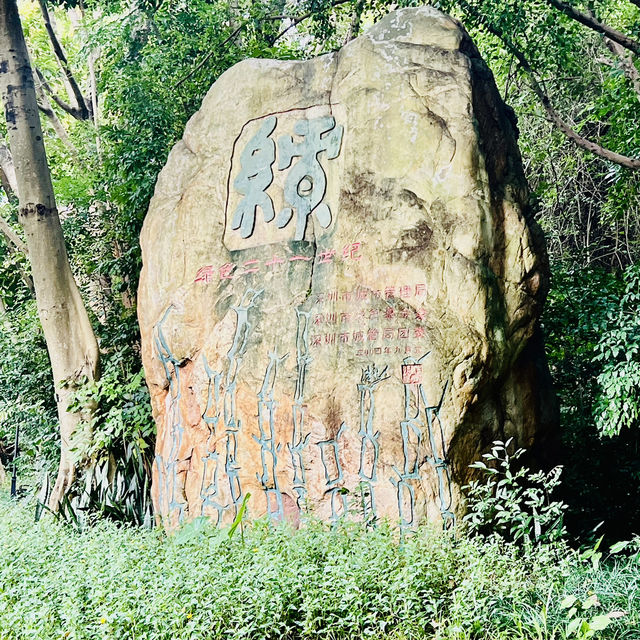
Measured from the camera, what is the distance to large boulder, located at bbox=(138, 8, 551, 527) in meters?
4.21

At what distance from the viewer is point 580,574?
3.66 metres

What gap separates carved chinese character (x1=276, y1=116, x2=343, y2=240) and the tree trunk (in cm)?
211

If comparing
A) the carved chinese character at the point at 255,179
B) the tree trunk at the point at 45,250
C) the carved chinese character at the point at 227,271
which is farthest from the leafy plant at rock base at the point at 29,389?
the carved chinese character at the point at 255,179

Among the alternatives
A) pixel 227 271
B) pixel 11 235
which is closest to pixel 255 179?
pixel 227 271

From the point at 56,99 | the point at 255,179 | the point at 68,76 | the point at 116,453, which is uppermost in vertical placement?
the point at 68,76

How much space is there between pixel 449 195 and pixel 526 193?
65cm

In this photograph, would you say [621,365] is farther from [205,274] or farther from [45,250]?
[45,250]

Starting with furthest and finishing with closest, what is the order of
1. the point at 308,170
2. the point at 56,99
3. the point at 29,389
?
the point at 56,99 → the point at 29,389 → the point at 308,170

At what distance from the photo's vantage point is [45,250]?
19.8ft

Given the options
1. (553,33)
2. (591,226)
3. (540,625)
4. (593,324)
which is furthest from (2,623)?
(591,226)

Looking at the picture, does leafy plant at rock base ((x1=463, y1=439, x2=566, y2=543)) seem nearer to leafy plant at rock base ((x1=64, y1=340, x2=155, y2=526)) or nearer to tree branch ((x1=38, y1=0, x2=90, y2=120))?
leafy plant at rock base ((x1=64, y1=340, x2=155, y2=526))

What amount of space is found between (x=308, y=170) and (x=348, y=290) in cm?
91

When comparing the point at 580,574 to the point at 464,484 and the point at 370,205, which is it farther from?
the point at 370,205

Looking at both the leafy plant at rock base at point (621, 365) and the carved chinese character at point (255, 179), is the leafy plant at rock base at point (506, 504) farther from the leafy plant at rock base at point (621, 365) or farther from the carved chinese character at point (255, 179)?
the carved chinese character at point (255, 179)
